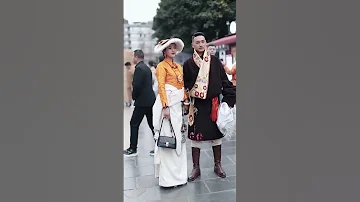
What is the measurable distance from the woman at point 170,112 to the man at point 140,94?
107 centimetres

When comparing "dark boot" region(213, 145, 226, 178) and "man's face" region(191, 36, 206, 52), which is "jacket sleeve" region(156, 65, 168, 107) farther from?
"dark boot" region(213, 145, 226, 178)

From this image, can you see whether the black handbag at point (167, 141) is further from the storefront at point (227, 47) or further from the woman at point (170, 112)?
the storefront at point (227, 47)

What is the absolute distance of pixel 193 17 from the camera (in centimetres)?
1809

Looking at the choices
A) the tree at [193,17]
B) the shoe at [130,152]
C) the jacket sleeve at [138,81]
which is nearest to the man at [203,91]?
the jacket sleeve at [138,81]

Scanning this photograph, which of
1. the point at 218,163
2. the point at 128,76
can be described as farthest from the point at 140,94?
the point at 128,76

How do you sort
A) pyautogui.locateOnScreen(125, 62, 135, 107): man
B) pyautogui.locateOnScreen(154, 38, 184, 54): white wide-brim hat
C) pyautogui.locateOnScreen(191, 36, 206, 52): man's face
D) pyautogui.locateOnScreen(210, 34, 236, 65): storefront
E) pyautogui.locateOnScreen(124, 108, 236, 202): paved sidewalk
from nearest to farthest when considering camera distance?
1. pyautogui.locateOnScreen(124, 108, 236, 202): paved sidewalk
2. pyautogui.locateOnScreen(154, 38, 184, 54): white wide-brim hat
3. pyautogui.locateOnScreen(191, 36, 206, 52): man's face
4. pyautogui.locateOnScreen(125, 62, 135, 107): man
5. pyautogui.locateOnScreen(210, 34, 236, 65): storefront

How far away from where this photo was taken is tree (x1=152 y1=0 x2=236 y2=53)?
1762 cm

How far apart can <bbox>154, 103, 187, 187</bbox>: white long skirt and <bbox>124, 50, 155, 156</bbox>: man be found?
4.05ft

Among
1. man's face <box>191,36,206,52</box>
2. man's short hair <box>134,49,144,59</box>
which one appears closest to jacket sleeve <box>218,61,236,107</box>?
man's face <box>191,36,206,52</box>
